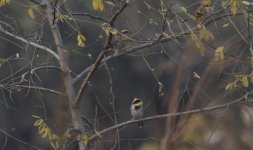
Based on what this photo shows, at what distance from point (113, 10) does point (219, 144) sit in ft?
8.49

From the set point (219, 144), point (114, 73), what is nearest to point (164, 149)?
point (219, 144)

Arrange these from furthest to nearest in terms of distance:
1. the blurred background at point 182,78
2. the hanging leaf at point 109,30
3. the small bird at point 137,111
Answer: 1. the small bird at point 137,111
2. the hanging leaf at point 109,30
3. the blurred background at point 182,78

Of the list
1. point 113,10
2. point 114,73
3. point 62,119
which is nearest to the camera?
point 62,119

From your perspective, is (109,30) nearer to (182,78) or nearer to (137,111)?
(182,78)

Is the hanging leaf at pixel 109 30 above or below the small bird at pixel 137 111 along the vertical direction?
above

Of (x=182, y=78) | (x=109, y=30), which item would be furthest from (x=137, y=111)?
(x=182, y=78)

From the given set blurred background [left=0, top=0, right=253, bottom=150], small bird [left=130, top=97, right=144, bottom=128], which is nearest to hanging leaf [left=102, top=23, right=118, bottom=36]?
blurred background [left=0, top=0, right=253, bottom=150]

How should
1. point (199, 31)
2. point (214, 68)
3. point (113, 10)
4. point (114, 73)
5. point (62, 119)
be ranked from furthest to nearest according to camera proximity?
point (114, 73), point (113, 10), point (199, 31), point (214, 68), point (62, 119)

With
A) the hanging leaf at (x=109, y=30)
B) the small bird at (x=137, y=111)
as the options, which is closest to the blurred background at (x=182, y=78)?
the hanging leaf at (x=109, y=30)

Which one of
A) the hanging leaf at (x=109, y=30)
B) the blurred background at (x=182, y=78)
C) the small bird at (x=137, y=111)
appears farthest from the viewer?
the small bird at (x=137, y=111)

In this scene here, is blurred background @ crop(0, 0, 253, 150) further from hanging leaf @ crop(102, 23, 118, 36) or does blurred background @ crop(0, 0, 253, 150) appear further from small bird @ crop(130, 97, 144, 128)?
small bird @ crop(130, 97, 144, 128)

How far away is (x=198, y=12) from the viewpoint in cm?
342

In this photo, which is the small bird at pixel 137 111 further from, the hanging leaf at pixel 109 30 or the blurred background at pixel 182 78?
the hanging leaf at pixel 109 30

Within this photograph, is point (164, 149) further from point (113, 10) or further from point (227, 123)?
point (113, 10)
